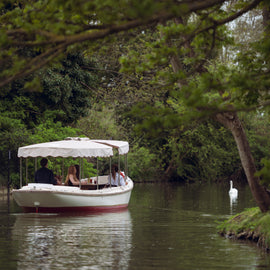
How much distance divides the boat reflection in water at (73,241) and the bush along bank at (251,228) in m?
2.37

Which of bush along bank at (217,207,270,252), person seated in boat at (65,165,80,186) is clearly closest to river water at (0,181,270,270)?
bush along bank at (217,207,270,252)

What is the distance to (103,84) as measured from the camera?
149 ft

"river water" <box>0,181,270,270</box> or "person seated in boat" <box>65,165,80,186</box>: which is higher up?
"person seated in boat" <box>65,165,80,186</box>

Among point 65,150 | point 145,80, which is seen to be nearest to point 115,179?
point 65,150

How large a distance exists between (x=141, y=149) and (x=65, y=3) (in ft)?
129

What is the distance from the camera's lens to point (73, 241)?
51.1 ft

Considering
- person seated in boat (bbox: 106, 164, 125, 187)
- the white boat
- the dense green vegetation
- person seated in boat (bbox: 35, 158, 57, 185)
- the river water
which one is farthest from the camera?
person seated in boat (bbox: 106, 164, 125, 187)

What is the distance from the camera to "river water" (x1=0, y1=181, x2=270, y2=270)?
1242 cm

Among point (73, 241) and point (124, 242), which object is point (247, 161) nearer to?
point (124, 242)

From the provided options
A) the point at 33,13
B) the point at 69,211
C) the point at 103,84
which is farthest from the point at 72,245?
the point at 103,84

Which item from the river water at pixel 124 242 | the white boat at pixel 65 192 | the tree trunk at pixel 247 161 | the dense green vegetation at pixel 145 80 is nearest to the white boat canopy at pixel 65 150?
the white boat at pixel 65 192

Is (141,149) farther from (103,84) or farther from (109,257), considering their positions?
(109,257)

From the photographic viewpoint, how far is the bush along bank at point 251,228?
47.8 feet

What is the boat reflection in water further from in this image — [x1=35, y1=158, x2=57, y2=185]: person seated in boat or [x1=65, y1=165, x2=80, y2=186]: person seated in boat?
[x1=65, y1=165, x2=80, y2=186]: person seated in boat
